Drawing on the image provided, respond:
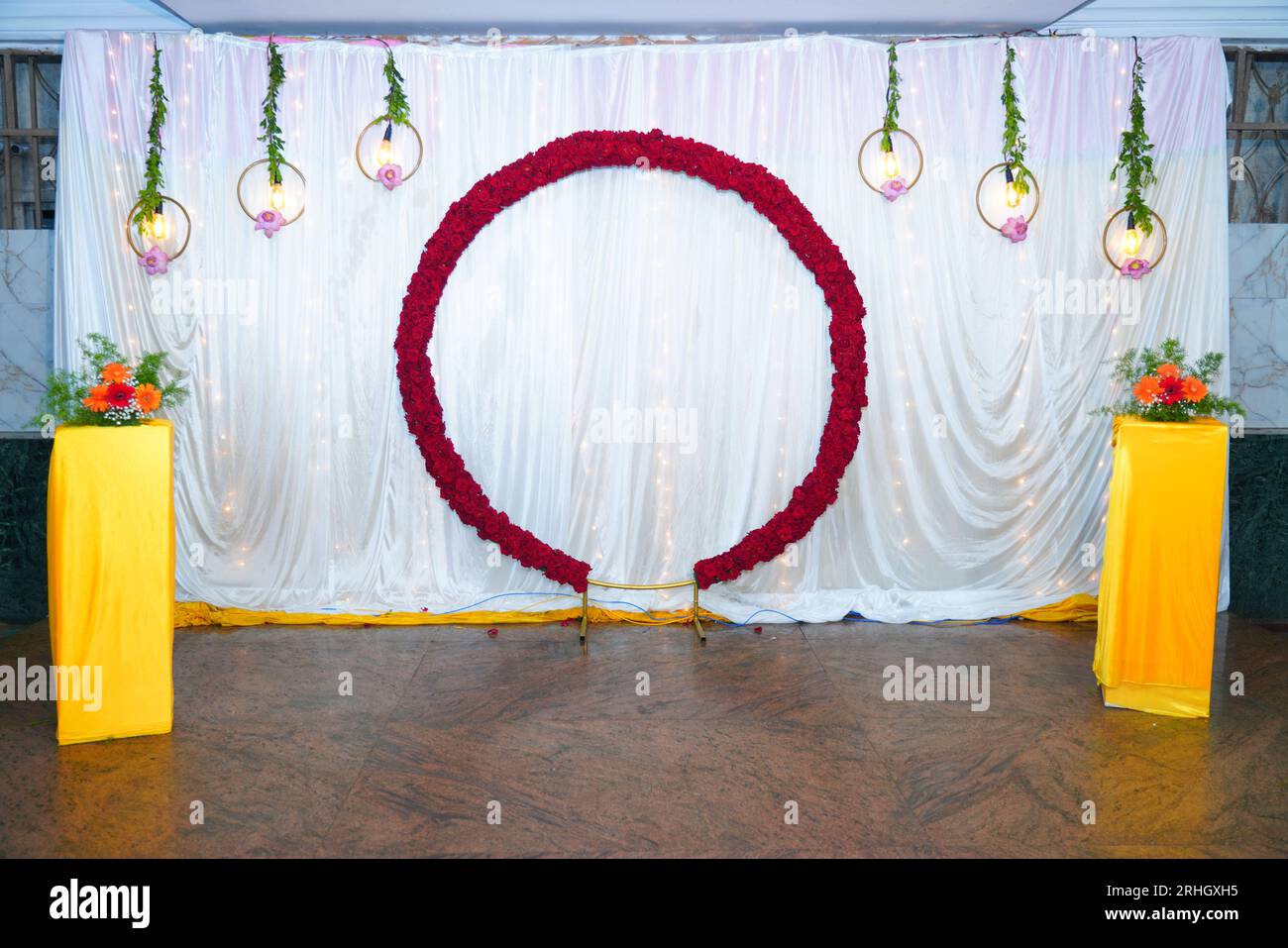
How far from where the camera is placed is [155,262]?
602cm

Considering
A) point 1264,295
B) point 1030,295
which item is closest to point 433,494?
point 1030,295

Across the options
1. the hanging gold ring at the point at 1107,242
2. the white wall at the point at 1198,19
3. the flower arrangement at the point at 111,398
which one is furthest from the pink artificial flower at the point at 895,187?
the flower arrangement at the point at 111,398

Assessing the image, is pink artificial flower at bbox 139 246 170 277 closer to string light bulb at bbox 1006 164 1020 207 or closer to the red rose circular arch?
the red rose circular arch

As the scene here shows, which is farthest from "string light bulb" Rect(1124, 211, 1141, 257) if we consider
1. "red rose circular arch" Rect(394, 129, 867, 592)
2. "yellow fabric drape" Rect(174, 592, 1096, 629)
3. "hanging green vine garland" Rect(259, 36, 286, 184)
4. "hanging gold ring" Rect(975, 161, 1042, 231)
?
"hanging green vine garland" Rect(259, 36, 286, 184)

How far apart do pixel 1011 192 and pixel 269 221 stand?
430 centimetres

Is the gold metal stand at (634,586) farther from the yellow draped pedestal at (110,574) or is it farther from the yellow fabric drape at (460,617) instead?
the yellow draped pedestal at (110,574)

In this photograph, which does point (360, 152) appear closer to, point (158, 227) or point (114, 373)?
point (158, 227)

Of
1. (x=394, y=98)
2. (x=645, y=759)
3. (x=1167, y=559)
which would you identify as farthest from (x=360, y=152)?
(x=1167, y=559)

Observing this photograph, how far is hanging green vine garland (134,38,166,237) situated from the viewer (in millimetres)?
5953

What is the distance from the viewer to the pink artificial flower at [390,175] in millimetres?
6008

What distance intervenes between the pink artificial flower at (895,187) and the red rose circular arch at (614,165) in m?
0.46

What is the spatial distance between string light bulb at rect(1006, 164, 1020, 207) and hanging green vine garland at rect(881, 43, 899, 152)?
2.25ft

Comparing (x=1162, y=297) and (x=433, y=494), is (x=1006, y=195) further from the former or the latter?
(x=433, y=494)

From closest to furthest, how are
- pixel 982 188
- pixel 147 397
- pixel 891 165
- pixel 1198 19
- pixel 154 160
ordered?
pixel 147 397
pixel 154 160
pixel 891 165
pixel 982 188
pixel 1198 19
